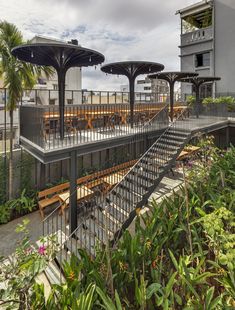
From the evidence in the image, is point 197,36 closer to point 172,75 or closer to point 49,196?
point 172,75

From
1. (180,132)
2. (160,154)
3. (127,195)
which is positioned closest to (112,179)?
(127,195)

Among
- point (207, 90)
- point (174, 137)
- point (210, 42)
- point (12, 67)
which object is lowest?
point (174, 137)

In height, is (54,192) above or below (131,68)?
below

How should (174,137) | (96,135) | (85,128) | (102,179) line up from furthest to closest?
(85,128)
(174,137)
(102,179)
(96,135)

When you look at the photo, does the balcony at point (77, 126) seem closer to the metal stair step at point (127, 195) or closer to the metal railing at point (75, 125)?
the metal railing at point (75, 125)

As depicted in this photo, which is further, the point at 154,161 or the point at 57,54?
the point at 154,161

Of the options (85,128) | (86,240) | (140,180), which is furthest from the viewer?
(85,128)

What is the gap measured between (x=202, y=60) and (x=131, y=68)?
14379 mm

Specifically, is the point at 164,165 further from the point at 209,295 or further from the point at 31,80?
the point at 31,80

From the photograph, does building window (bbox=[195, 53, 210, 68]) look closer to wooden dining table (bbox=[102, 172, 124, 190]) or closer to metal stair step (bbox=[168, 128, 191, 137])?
metal stair step (bbox=[168, 128, 191, 137])

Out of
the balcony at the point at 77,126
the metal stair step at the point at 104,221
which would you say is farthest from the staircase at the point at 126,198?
the balcony at the point at 77,126

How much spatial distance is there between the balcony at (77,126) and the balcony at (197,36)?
11.6m

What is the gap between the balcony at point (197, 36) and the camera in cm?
2058

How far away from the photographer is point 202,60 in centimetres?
2139
